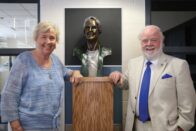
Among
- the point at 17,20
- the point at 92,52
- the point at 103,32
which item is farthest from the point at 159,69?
the point at 17,20

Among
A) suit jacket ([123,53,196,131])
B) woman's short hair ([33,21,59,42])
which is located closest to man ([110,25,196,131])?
suit jacket ([123,53,196,131])

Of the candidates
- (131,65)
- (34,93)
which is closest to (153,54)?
(131,65)

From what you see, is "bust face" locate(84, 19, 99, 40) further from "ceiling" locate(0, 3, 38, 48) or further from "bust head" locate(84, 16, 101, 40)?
"ceiling" locate(0, 3, 38, 48)

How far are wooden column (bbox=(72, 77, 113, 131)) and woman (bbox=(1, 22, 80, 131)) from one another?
0.19m

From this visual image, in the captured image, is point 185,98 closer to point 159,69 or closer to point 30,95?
point 159,69

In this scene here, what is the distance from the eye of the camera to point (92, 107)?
7.57ft

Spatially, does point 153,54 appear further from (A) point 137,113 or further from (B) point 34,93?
(B) point 34,93

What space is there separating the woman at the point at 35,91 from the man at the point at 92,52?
0.55 m

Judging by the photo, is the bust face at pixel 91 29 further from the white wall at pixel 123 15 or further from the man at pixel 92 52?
the white wall at pixel 123 15

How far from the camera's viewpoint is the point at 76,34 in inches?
121

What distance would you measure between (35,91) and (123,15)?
1486 mm

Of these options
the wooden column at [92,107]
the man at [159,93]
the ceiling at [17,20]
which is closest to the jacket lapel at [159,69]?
the man at [159,93]

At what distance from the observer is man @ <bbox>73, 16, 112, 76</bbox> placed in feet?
8.77

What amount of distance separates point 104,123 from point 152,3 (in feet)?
5.55
